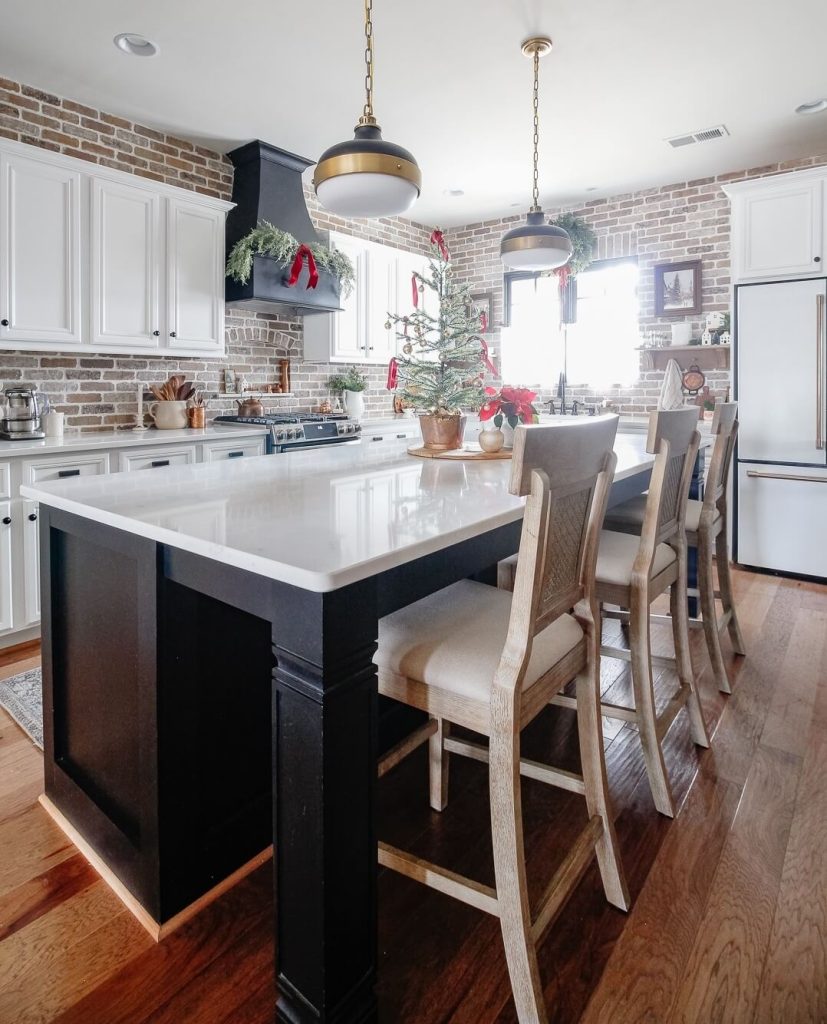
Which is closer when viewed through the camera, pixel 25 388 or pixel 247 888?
pixel 247 888

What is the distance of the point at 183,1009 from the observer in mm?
1258

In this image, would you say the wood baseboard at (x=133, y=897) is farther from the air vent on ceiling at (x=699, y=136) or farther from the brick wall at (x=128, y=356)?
the air vent on ceiling at (x=699, y=136)

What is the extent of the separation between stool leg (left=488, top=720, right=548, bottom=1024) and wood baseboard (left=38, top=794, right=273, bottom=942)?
0.72m

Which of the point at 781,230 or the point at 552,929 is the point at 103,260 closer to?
the point at 552,929

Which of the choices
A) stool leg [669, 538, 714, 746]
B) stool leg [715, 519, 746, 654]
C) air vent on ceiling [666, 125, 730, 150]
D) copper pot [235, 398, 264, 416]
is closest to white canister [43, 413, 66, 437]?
copper pot [235, 398, 264, 416]

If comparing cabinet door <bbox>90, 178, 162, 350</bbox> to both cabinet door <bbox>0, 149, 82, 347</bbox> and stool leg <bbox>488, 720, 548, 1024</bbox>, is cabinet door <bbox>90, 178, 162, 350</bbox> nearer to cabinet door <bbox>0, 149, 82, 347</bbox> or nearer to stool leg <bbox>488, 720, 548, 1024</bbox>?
cabinet door <bbox>0, 149, 82, 347</bbox>

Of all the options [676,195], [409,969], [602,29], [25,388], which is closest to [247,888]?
[409,969]

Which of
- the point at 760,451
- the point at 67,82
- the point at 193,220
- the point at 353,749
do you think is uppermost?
the point at 67,82

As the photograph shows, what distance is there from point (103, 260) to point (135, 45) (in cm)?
103

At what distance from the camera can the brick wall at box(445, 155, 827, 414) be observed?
16.4ft

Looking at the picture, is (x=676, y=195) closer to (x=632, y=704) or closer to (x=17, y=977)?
(x=632, y=704)

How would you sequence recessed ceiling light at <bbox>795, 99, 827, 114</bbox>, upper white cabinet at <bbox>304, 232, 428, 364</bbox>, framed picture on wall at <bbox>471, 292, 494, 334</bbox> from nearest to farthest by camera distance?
recessed ceiling light at <bbox>795, 99, 827, 114</bbox>, upper white cabinet at <bbox>304, 232, 428, 364</bbox>, framed picture on wall at <bbox>471, 292, 494, 334</bbox>

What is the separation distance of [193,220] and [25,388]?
1431 millimetres

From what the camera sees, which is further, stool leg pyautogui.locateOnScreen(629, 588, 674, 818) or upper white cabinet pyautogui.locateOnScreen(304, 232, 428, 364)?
upper white cabinet pyautogui.locateOnScreen(304, 232, 428, 364)
